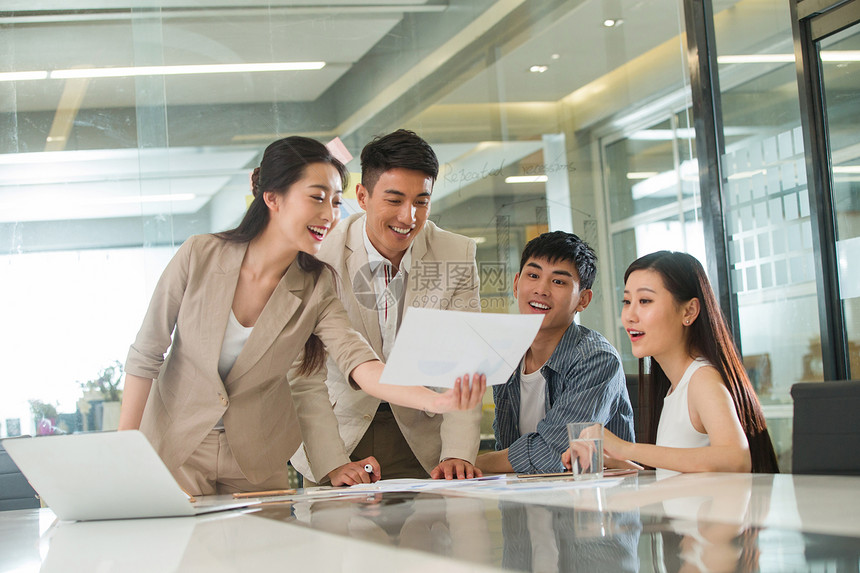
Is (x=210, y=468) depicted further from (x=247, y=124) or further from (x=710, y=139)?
(x=710, y=139)

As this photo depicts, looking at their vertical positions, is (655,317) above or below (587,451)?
above

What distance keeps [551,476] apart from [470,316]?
1.37 feet

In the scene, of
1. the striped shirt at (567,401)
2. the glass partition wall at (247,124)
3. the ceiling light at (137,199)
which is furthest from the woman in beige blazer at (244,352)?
the ceiling light at (137,199)

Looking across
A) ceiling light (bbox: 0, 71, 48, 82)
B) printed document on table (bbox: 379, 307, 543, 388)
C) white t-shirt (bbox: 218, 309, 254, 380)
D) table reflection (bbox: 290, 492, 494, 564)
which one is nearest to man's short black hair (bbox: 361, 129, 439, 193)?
white t-shirt (bbox: 218, 309, 254, 380)

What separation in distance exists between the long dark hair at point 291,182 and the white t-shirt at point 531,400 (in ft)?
1.66

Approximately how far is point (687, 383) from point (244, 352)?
2.97 feet

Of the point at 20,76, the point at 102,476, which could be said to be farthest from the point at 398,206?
the point at 20,76

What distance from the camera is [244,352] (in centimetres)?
167

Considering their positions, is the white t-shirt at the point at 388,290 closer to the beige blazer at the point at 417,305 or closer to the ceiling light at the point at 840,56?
the beige blazer at the point at 417,305

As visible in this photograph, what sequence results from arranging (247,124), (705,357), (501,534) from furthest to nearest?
(247,124), (705,357), (501,534)

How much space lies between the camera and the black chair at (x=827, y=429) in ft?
4.98

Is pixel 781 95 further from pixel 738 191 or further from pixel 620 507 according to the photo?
pixel 620 507

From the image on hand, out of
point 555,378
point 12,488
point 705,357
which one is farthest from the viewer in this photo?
point 12,488

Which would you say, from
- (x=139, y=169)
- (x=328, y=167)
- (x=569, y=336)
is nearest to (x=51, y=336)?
(x=139, y=169)
